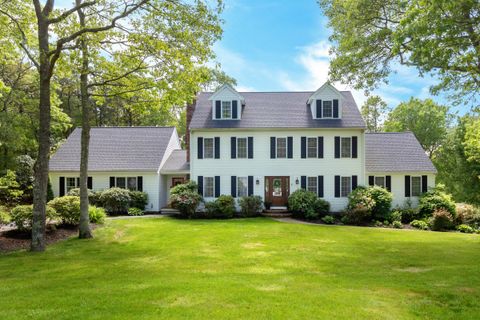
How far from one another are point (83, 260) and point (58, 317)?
4581 millimetres

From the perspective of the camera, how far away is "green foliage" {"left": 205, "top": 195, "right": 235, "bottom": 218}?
64.7 feet

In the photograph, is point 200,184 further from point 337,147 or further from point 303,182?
point 337,147

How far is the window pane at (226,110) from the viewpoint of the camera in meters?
21.8

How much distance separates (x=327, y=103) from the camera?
2161 cm

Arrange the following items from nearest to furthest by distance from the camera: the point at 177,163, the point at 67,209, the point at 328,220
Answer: the point at 67,209 < the point at 328,220 < the point at 177,163

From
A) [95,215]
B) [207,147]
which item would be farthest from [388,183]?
[95,215]

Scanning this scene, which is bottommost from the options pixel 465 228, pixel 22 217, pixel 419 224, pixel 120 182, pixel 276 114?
pixel 465 228

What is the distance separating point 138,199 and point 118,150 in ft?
15.1

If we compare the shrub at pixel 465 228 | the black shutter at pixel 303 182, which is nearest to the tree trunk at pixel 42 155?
the black shutter at pixel 303 182

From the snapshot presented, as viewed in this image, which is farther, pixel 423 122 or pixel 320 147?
pixel 423 122

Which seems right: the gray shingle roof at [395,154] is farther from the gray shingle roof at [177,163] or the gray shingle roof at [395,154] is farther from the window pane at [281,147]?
the gray shingle roof at [177,163]

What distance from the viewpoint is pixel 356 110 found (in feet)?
72.5

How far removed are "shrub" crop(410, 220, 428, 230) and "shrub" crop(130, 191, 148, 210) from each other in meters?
→ 16.6

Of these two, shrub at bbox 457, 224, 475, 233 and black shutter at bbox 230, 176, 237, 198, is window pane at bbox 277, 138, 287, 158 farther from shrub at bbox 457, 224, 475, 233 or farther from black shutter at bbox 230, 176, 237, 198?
shrub at bbox 457, 224, 475, 233
